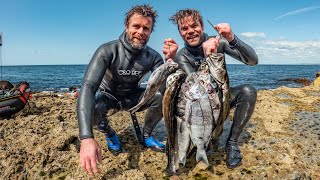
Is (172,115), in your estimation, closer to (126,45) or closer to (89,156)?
(89,156)

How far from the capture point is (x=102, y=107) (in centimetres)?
415

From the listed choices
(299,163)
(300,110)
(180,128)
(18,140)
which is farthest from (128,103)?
(300,110)

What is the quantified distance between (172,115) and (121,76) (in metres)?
1.36

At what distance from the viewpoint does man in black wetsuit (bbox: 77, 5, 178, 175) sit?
359 cm

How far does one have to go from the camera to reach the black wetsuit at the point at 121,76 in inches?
148

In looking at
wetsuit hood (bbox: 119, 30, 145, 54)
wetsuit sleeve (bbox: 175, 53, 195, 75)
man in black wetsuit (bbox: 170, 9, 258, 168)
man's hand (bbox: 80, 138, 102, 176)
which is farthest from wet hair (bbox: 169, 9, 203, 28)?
man's hand (bbox: 80, 138, 102, 176)

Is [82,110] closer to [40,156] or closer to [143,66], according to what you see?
[40,156]

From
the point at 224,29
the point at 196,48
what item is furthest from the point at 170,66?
the point at 196,48

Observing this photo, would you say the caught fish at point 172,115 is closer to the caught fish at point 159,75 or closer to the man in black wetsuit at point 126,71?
the caught fish at point 159,75

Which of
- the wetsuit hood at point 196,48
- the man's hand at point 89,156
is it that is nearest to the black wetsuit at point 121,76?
the wetsuit hood at point 196,48

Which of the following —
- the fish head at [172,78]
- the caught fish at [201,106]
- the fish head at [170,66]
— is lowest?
the caught fish at [201,106]

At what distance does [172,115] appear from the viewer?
10.8 ft

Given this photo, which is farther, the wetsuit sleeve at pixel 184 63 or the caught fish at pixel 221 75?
the wetsuit sleeve at pixel 184 63

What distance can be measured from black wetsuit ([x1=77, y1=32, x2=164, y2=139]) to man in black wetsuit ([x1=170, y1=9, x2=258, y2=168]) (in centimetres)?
62
